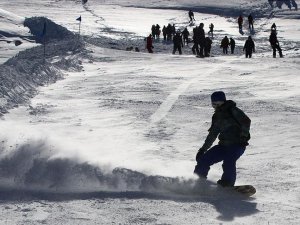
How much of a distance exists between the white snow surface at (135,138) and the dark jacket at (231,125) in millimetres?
642

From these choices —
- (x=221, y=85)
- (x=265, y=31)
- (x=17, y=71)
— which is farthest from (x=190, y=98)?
(x=265, y=31)

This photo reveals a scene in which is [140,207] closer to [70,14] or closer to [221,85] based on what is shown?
[221,85]

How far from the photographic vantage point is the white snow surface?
21.0 feet

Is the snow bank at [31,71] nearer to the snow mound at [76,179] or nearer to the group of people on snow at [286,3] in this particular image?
the snow mound at [76,179]

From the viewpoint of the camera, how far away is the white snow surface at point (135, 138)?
6398 mm

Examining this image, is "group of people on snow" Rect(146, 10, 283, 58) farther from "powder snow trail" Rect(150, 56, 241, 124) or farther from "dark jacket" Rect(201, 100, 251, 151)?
"dark jacket" Rect(201, 100, 251, 151)

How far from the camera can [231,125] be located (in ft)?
22.2

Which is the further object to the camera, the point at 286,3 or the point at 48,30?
the point at 286,3

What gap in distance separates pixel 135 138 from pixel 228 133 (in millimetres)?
3913

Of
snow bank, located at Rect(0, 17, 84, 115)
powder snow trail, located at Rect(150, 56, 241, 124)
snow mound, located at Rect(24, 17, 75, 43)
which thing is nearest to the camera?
powder snow trail, located at Rect(150, 56, 241, 124)

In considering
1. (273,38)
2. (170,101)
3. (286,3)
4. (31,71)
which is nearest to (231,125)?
(170,101)

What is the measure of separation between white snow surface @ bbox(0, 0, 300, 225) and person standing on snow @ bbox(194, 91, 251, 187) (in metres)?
0.31

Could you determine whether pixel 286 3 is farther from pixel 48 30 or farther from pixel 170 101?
pixel 170 101

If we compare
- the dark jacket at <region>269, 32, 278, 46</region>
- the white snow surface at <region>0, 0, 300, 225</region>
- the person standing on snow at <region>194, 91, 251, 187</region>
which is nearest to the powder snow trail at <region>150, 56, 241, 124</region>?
the white snow surface at <region>0, 0, 300, 225</region>
